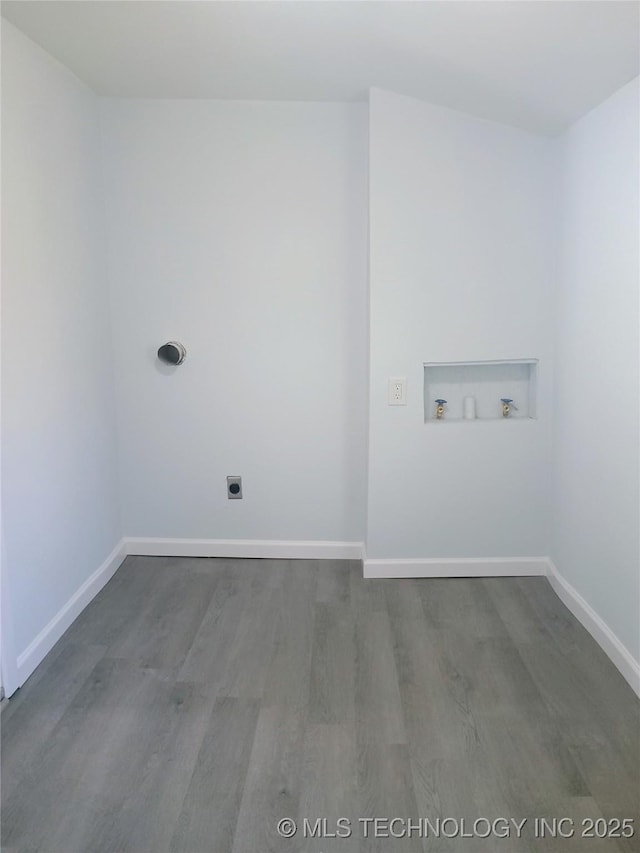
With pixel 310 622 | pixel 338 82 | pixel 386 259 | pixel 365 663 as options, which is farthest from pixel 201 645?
pixel 338 82

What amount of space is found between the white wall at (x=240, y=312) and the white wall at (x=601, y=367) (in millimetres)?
938

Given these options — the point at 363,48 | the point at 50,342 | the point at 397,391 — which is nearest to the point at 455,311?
the point at 397,391

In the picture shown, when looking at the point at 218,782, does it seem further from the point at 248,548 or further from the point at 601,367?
the point at 601,367

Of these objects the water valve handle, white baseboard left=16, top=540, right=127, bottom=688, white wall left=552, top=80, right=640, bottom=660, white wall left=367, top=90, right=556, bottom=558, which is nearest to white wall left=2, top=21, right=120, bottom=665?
white baseboard left=16, top=540, right=127, bottom=688

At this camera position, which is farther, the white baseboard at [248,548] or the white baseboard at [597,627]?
the white baseboard at [248,548]

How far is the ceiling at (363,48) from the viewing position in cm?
197

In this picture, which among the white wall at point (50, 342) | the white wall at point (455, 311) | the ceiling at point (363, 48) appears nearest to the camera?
the ceiling at point (363, 48)

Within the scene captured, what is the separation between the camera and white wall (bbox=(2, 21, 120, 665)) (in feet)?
7.40

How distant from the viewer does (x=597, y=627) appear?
2535 mm

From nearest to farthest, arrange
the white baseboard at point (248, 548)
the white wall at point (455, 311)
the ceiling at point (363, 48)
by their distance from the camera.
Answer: the ceiling at point (363, 48) < the white wall at point (455, 311) < the white baseboard at point (248, 548)

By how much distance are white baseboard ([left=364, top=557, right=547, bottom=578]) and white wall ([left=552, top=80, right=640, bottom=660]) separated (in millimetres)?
210

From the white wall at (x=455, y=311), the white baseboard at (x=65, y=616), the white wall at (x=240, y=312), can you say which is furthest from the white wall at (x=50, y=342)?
the white wall at (x=455, y=311)

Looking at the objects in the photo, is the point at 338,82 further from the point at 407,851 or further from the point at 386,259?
the point at 407,851

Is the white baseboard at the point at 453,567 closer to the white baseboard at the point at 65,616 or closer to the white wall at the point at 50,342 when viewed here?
the white baseboard at the point at 65,616
